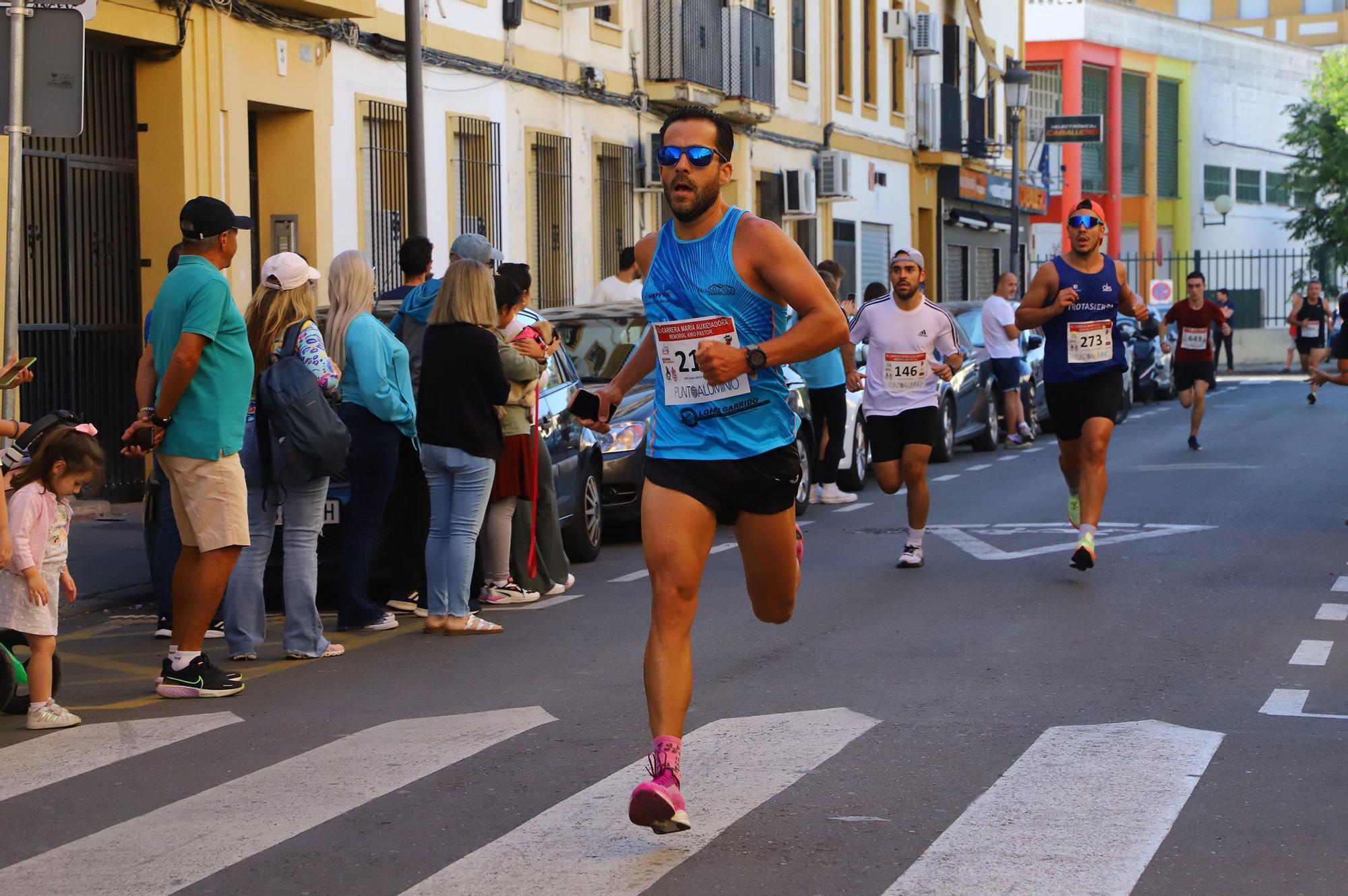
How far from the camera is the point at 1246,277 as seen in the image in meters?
Answer: 65.6

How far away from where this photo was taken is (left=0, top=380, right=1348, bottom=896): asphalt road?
512 cm

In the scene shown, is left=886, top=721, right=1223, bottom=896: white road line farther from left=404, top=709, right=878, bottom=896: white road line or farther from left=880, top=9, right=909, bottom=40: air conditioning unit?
left=880, top=9, right=909, bottom=40: air conditioning unit

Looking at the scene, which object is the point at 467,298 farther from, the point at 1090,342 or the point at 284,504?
the point at 1090,342

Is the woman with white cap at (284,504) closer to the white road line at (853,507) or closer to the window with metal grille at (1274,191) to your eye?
the white road line at (853,507)

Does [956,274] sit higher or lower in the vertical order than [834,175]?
lower

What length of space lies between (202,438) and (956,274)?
114 feet

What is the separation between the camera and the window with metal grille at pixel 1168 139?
61.7m

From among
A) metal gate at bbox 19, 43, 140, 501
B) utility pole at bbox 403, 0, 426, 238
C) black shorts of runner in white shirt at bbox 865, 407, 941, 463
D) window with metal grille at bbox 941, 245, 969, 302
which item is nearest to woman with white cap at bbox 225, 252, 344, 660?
black shorts of runner in white shirt at bbox 865, 407, 941, 463

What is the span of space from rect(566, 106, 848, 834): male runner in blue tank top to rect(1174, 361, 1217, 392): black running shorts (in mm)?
15780

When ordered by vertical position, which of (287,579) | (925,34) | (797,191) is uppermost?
(925,34)

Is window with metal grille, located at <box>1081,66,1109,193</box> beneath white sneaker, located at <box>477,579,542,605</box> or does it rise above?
above

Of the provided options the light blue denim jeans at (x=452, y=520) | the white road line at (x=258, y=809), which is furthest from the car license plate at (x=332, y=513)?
the white road line at (x=258, y=809)

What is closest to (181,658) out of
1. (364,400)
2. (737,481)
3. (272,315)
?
(272,315)

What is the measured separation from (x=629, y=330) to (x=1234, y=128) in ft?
182
